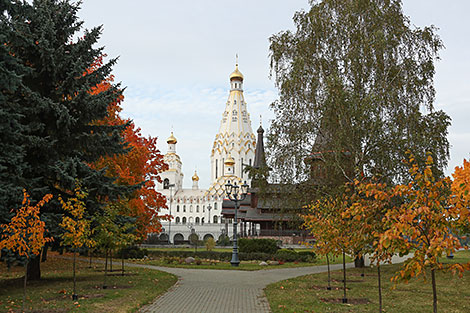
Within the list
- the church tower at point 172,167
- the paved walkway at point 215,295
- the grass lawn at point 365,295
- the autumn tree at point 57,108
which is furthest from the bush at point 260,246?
the church tower at point 172,167

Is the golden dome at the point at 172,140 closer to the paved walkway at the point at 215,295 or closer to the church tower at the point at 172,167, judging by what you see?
the church tower at the point at 172,167

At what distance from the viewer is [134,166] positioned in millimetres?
19594

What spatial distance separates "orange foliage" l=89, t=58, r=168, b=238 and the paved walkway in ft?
12.4

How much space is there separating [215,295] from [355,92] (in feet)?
38.0

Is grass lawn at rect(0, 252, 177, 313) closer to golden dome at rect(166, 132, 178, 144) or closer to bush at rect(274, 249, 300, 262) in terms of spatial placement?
bush at rect(274, 249, 300, 262)

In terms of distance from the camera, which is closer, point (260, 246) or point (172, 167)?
point (260, 246)

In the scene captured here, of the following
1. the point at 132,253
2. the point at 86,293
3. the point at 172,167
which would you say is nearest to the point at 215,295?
the point at 86,293

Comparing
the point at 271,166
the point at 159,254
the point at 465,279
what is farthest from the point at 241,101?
the point at 465,279

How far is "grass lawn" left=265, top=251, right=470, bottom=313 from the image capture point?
9.84 meters

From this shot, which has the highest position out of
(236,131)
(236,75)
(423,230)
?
(236,75)

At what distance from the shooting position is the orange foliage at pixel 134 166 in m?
16.8

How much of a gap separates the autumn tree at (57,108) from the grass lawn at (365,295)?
630 cm

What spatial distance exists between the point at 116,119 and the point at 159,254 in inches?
615

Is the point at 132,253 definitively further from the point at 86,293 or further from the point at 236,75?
the point at 236,75
